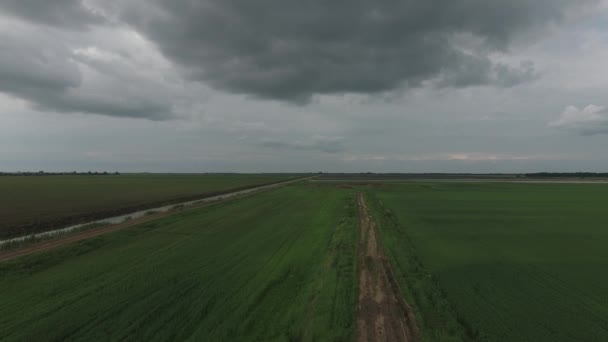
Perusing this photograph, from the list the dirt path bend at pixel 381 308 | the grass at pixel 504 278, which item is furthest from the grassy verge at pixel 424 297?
the dirt path bend at pixel 381 308

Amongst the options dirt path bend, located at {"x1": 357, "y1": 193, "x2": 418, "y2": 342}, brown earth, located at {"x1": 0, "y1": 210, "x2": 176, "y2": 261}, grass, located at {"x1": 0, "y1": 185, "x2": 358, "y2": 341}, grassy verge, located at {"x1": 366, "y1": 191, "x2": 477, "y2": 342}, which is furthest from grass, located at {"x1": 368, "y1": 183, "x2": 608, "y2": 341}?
brown earth, located at {"x1": 0, "y1": 210, "x2": 176, "y2": 261}

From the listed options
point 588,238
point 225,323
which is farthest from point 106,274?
point 588,238

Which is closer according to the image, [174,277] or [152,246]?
[174,277]

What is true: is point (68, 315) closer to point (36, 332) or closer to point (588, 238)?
point (36, 332)

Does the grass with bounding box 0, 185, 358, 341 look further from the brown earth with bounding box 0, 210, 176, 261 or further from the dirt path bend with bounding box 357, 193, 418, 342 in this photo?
the brown earth with bounding box 0, 210, 176, 261

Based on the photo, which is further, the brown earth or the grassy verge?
the brown earth

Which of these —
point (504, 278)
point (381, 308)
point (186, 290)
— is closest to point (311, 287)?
point (381, 308)
